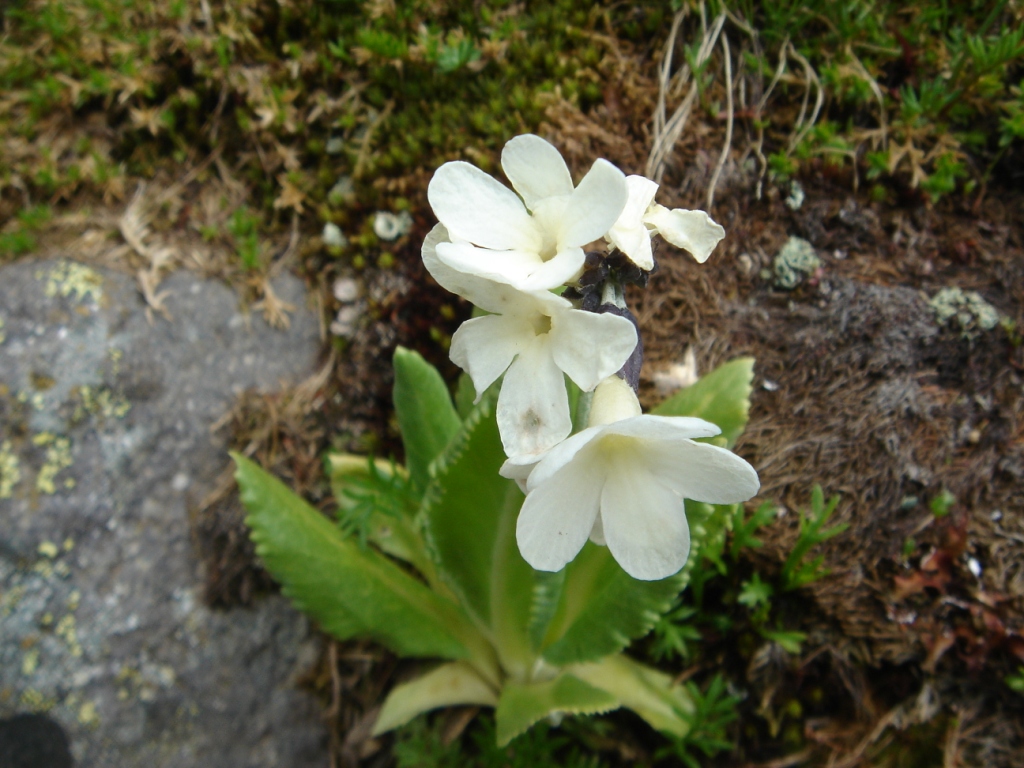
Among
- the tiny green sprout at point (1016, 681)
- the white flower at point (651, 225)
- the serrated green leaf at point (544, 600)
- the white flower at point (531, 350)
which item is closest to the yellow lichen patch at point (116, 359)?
the serrated green leaf at point (544, 600)

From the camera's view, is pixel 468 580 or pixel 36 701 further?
pixel 36 701

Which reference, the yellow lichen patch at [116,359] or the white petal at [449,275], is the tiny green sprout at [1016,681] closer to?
the white petal at [449,275]

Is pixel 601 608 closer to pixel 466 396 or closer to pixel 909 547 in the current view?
pixel 466 396

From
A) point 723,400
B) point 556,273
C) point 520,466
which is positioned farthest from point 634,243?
point 723,400

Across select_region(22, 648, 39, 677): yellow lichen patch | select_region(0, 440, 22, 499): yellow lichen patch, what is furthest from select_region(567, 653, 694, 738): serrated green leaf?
select_region(0, 440, 22, 499): yellow lichen patch

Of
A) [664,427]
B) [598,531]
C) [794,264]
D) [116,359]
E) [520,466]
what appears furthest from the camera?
[116,359]

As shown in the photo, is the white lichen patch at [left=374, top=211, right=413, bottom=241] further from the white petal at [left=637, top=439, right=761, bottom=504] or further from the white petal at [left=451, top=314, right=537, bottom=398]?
the white petal at [left=637, top=439, right=761, bottom=504]

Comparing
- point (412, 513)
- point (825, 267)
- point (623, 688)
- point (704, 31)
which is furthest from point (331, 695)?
point (704, 31)
